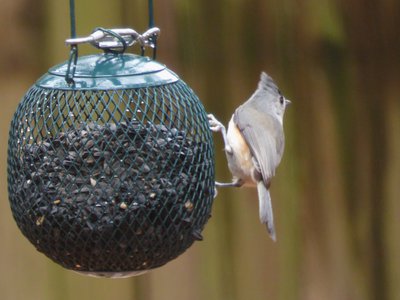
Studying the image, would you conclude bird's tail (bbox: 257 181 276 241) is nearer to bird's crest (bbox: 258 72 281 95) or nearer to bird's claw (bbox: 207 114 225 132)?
bird's claw (bbox: 207 114 225 132)

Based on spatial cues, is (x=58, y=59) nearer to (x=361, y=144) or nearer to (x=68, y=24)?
(x=68, y=24)

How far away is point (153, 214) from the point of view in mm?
3363

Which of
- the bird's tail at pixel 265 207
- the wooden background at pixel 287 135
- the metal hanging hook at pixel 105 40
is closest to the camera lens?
the metal hanging hook at pixel 105 40

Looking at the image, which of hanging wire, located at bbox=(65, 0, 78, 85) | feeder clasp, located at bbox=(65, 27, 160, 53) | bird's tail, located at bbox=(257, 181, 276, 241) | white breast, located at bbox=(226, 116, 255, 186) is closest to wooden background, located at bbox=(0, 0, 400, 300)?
white breast, located at bbox=(226, 116, 255, 186)

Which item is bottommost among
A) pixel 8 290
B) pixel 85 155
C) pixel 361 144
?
pixel 8 290

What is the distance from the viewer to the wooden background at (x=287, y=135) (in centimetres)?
449

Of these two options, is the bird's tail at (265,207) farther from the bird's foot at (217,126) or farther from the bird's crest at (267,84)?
the bird's crest at (267,84)

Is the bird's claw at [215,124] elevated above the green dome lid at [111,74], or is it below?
below

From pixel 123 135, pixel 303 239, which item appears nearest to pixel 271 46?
pixel 303 239

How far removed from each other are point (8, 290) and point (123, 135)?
151 cm

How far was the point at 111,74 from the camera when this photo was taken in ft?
10.9

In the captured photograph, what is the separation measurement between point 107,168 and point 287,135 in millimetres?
1375

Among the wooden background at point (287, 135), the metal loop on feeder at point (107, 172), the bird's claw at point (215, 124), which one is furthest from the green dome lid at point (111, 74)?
the wooden background at point (287, 135)

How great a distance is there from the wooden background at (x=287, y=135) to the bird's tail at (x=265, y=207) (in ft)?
0.99
